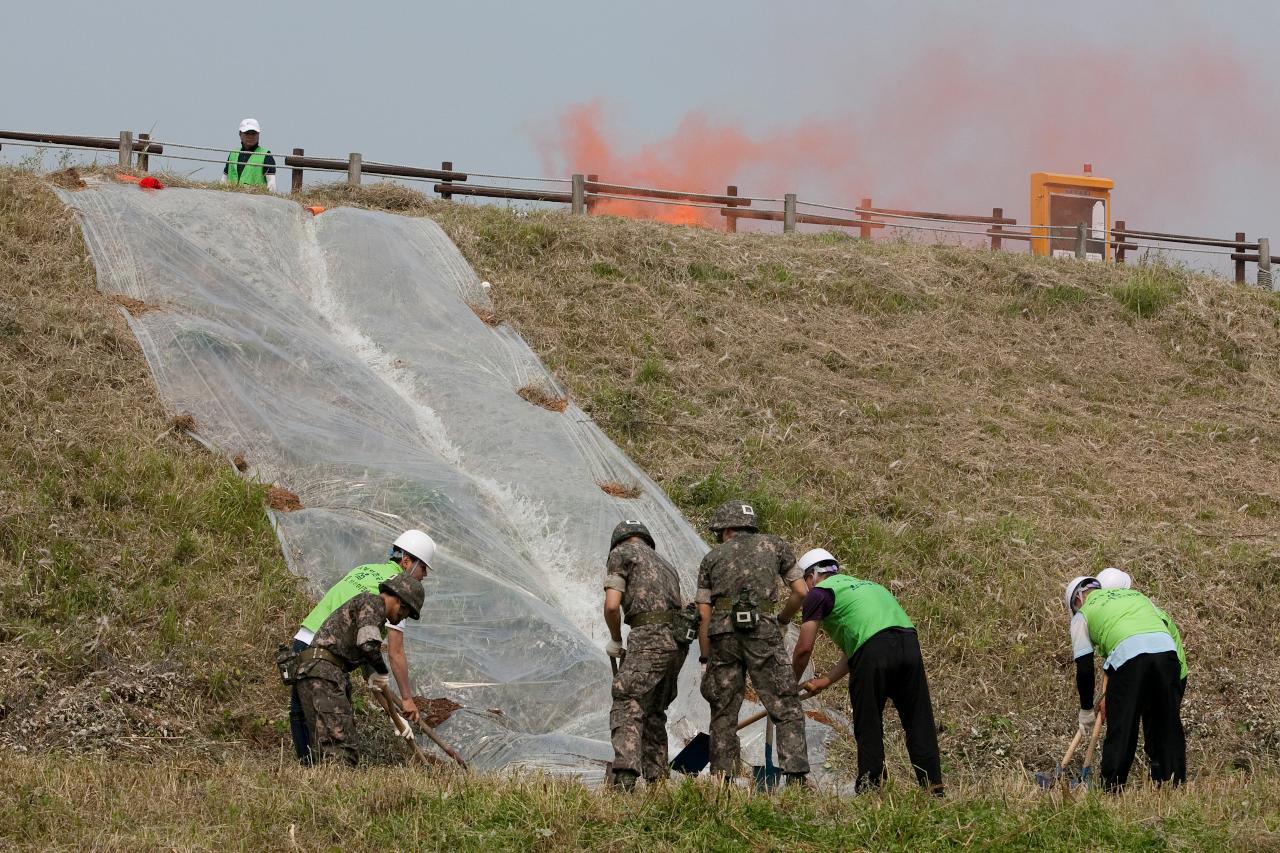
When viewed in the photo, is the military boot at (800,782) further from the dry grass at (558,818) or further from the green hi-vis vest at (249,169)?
the green hi-vis vest at (249,169)

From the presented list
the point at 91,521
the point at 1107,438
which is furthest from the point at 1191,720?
the point at 91,521

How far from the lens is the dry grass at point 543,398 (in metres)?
13.7

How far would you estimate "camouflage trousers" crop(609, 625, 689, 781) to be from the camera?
8023 millimetres

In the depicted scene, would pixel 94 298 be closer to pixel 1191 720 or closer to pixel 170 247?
pixel 170 247

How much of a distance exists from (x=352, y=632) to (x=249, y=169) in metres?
12.0

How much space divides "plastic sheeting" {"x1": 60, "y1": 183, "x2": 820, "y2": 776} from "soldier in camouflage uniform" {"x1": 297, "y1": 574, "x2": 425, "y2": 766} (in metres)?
0.90

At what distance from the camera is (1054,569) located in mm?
12758

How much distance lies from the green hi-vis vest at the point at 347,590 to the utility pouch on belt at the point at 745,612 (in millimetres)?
2008

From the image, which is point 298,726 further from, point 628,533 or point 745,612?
point 745,612

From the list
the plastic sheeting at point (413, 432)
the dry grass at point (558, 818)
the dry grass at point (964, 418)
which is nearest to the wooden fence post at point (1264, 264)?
the dry grass at point (964, 418)

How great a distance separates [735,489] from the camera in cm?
1327

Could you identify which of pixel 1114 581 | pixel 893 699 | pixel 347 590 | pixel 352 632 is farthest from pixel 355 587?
pixel 1114 581

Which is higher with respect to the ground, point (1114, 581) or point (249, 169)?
point (249, 169)

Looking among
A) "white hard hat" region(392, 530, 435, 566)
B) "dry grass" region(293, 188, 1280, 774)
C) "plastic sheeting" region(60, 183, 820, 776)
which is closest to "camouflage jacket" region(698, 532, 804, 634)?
"plastic sheeting" region(60, 183, 820, 776)
